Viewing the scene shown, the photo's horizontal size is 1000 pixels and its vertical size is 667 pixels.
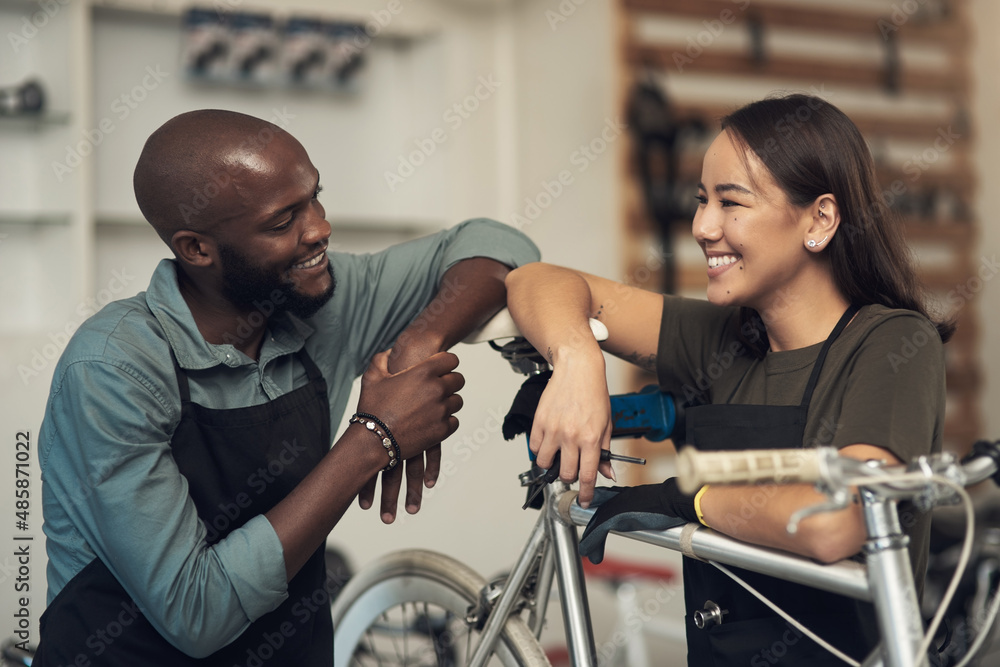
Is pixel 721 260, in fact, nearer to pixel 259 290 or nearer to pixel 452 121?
pixel 259 290

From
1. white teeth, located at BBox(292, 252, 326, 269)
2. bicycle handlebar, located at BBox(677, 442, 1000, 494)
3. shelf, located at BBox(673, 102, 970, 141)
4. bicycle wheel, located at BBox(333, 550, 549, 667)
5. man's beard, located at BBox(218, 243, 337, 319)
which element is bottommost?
bicycle wheel, located at BBox(333, 550, 549, 667)

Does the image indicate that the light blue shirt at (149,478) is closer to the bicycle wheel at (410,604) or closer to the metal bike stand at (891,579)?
the bicycle wheel at (410,604)

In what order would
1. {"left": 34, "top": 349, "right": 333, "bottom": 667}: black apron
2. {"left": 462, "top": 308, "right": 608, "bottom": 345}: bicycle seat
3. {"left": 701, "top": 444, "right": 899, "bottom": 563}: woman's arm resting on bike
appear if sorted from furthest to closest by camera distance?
{"left": 462, "top": 308, "right": 608, "bottom": 345}: bicycle seat, {"left": 34, "top": 349, "right": 333, "bottom": 667}: black apron, {"left": 701, "top": 444, "right": 899, "bottom": 563}: woman's arm resting on bike

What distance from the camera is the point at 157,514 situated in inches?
38.9

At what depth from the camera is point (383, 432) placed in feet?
3.61

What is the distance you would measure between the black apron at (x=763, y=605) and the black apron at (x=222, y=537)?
530 mm

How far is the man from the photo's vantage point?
3.28 feet

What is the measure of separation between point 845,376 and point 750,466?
0.42 metres

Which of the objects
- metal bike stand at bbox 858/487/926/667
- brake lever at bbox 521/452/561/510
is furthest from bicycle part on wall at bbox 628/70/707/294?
metal bike stand at bbox 858/487/926/667

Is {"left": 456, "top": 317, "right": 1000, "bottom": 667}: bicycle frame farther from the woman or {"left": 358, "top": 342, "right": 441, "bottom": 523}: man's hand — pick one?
{"left": 358, "top": 342, "right": 441, "bottom": 523}: man's hand

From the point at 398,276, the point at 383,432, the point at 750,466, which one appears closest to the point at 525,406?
the point at 383,432

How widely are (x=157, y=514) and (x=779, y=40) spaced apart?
3361 millimetres

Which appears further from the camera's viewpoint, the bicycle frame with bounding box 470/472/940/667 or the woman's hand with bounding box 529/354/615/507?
the woman's hand with bounding box 529/354/615/507

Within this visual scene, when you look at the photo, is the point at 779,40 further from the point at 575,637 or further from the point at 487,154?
the point at 575,637
